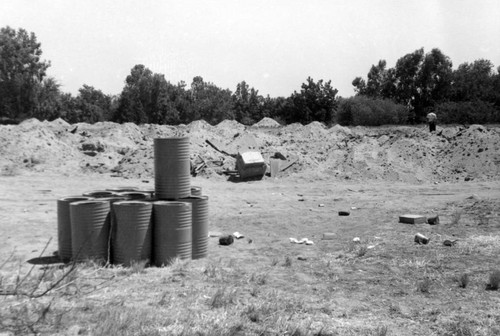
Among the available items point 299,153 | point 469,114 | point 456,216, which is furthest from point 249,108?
point 456,216

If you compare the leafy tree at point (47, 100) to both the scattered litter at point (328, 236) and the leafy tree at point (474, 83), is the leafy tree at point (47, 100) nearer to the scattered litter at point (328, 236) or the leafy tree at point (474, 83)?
the leafy tree at point (474, 83)

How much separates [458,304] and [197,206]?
3576 millimetres

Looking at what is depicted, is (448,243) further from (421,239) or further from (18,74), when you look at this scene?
(18,74)

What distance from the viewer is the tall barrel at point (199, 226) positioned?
7875 mm

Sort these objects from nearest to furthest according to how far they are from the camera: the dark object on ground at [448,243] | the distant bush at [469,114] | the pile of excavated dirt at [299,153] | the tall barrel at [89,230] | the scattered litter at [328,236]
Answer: the tall barrel at [89,230] → the dark object on ground at [448,243] → the scattered litter at [328,236] → the pile of excavated dirt at [299,153] → the distant bush at [469,114]

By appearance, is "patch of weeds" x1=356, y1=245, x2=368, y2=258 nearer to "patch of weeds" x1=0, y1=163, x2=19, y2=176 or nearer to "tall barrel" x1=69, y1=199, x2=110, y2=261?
"tall barrel" x1=69, y1=199, x2=110, y2=261

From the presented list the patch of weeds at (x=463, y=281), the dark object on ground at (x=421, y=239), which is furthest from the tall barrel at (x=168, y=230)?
the dark object on ground at (x=421, y=239)

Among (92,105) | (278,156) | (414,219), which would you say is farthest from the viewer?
(92,105)

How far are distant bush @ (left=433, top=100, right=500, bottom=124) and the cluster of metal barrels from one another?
35.1 metres

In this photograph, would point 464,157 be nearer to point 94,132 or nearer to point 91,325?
point 94,132

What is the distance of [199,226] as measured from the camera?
7.93m

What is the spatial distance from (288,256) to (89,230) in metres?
2.78

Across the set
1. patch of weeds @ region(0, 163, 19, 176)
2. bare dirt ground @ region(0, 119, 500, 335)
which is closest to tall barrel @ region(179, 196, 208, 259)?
bare dirt ground @ region(0, 119, 500, 335)

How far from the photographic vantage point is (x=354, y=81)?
59812 mm
